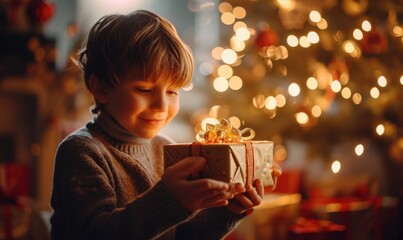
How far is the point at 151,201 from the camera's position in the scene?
36.7 inches

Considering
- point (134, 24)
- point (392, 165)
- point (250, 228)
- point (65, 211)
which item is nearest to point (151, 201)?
point (65, 211)

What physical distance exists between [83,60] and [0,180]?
5.23 ft

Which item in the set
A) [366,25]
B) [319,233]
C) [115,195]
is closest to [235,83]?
[366,25]

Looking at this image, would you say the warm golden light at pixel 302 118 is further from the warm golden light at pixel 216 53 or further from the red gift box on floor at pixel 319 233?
the red gift box on floor at pixel 319 233

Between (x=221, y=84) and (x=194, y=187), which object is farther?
(x=221, y=84)

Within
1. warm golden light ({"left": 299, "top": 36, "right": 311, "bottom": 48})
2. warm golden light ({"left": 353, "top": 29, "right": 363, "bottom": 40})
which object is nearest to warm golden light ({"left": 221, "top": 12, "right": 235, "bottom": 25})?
warm golden light ({"left": 299, "top": 36, "right": 311, "bottom": 48})

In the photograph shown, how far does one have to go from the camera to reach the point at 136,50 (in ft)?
3.38

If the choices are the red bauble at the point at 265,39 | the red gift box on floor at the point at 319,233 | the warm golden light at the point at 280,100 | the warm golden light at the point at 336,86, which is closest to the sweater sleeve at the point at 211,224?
the red gift box on floor at the point at 319,233

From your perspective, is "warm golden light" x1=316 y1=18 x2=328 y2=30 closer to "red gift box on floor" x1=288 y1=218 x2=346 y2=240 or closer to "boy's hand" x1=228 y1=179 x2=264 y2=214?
"red gift box on floor" x1=288 y1=218 x2=346 y2=240

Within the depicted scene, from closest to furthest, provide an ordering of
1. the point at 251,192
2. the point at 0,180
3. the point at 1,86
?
1. the point at 251,192
2. the point at 0,180
3. the point at 1,86

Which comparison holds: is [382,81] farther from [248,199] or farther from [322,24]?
[248,199]

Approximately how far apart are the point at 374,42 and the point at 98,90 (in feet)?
4.88

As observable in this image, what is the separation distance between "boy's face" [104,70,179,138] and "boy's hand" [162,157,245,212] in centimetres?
14

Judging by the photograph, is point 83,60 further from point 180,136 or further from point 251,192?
point 180,136
